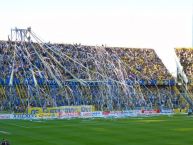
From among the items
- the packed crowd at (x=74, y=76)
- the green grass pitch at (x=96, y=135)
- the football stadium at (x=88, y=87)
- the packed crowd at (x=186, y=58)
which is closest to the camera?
the green grass pitch at (x=96, y=135)

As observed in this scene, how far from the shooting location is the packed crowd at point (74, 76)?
199ft

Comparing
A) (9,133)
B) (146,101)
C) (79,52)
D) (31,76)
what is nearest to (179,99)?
(146,101)

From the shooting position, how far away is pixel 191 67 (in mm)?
84062

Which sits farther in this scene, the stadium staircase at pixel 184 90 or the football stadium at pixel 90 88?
the stadium staircase at pixel 184 90

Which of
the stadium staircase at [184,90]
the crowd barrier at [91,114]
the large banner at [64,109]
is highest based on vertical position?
the stadium staircase at [184,90]

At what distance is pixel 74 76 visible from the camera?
66.5 metres

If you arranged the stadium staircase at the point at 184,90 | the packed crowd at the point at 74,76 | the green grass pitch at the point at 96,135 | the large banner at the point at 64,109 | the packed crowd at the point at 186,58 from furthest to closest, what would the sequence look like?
1. the packed crowd at the point at 186,58
2. the stadium staircase at the point at 184,90
3. the packed crowd at the point at 74,76
4. the large banner at the point at 64,109
5. the green grass pitch at the point at 96,135

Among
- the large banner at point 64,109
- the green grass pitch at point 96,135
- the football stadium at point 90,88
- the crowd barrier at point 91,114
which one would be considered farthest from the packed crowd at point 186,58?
the green grass pitch at point 96,135

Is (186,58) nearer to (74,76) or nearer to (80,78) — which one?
(80,78)

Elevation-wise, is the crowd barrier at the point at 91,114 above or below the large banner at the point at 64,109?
below

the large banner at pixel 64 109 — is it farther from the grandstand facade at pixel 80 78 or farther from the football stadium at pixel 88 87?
the grandstand facade at pixel 80 78

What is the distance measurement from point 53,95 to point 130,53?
23.3m

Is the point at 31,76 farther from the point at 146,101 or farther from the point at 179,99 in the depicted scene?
the point at 179,99

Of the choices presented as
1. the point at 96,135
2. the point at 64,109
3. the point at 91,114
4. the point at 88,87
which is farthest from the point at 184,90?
the point at 96,135
